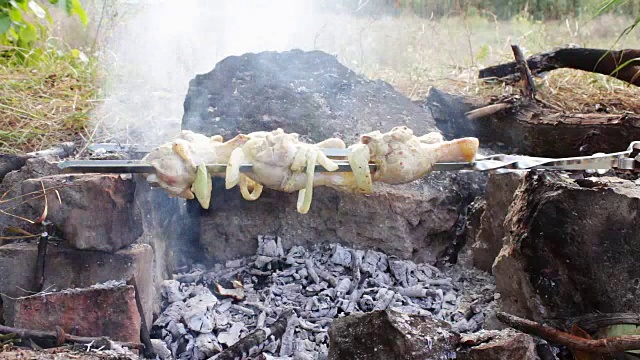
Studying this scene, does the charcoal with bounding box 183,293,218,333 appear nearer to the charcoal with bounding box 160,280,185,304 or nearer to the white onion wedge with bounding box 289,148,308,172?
the charcoal with bounding box 160,280,185,304

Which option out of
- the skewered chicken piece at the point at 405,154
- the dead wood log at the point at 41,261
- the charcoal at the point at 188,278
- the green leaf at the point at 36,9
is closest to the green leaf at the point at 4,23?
the green leaf at the point at 36,9

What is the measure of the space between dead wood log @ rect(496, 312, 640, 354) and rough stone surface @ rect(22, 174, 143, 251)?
5.19ft

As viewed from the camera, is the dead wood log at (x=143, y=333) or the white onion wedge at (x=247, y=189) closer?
the white onion wedge at (x=247, y=189)

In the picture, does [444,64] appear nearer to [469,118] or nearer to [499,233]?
[469,118]

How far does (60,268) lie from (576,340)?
2.05m

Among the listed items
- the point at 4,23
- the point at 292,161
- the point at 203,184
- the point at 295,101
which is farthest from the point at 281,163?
the point at 4,23

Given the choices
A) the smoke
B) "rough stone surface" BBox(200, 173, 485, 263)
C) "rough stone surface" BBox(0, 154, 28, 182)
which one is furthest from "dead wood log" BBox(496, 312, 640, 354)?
the smoke

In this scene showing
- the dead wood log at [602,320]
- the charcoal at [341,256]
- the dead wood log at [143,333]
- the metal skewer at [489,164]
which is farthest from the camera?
the charcoal at [341,256]

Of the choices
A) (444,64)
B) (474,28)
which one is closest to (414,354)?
(444,64)

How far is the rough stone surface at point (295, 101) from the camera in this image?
10.8 feet

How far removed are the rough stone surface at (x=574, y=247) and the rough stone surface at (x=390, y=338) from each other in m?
0.43

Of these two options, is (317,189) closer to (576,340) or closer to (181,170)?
(181,170)

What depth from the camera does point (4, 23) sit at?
3506 millimetres

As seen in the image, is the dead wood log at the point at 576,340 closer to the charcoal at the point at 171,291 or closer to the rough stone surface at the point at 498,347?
the rough stone surface at the point at 498,347
